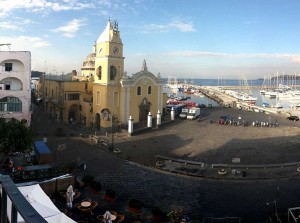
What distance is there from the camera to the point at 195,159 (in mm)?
29844

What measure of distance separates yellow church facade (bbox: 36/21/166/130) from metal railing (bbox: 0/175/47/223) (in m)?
39.1

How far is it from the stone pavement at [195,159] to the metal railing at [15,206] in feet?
50.4

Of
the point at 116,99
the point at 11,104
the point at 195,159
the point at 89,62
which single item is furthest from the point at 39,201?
the point at 89,62

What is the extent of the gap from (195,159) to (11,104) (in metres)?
22.2

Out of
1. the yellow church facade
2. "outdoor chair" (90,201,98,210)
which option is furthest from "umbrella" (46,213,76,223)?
the yellow church facade

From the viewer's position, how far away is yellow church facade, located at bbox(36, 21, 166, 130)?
43.2 meters

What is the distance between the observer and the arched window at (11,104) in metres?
36.6

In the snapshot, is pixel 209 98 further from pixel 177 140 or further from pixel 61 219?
pixel 61 219

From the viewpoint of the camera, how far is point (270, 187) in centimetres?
2222

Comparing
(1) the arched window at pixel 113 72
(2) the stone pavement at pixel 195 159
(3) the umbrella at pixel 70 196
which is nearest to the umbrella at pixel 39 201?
(3) the umbrella at pixel 70 196

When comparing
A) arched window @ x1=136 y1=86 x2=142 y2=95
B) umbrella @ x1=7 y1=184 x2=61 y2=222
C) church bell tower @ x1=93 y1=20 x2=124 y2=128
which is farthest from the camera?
arched window @ x1=136 y1=86 x2=142 y2=95

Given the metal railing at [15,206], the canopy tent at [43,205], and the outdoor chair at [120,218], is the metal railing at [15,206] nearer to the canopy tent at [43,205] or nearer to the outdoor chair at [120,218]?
the canopy tent at [43,205]

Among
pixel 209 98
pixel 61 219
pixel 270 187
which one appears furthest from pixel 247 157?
Result: pixel 209 98

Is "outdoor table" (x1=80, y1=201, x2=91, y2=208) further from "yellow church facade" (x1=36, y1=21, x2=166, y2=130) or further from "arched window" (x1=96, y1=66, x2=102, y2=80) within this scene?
"arched window" (x1=96, y1=66, x2=102, y2=80)
